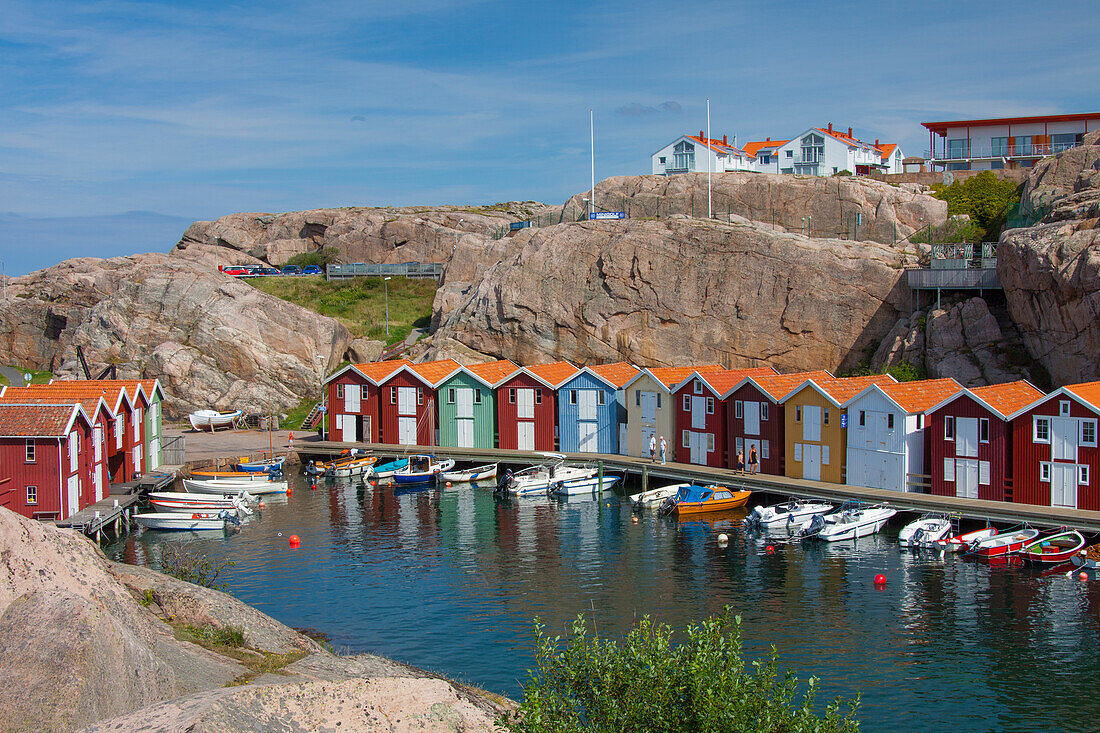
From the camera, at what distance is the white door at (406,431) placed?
67.0 m

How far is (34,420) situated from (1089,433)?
48.6 m

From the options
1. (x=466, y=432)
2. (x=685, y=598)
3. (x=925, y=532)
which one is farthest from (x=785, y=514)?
(x=466, y=432)

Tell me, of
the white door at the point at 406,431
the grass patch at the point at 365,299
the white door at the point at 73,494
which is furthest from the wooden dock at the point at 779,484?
the grass patch at the point at 365,299

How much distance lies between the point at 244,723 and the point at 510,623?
22.0 metres

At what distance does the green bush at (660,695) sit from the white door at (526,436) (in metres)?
47.7

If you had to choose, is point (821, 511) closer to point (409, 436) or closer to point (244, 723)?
point (409, 436)

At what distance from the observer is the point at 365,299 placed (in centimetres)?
10138

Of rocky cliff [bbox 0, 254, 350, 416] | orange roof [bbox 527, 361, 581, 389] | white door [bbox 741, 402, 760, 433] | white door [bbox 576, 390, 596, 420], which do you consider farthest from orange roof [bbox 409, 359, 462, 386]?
white door [bbox 741, 402, 760, 433]

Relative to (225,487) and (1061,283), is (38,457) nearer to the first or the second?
(225,487)

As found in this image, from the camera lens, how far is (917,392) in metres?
48.1

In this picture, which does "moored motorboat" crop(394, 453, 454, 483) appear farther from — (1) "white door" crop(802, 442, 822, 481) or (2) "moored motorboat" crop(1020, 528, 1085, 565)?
(2) "moored motorboat" crop(1020, 528, 1085, 565)

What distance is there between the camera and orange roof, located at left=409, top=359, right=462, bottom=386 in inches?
2586

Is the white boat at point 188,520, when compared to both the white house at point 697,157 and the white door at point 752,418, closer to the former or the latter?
the white door at point 752,418

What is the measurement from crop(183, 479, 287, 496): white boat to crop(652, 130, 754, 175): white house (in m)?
52.2
